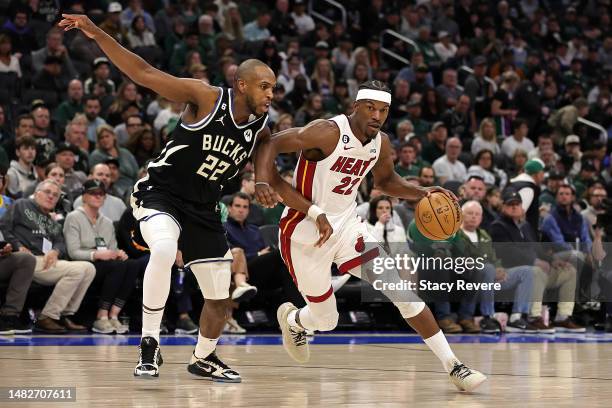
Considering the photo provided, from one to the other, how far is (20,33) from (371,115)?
891 cm

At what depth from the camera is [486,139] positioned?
15742mm

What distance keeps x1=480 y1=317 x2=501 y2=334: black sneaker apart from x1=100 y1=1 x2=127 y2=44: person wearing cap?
238 inches

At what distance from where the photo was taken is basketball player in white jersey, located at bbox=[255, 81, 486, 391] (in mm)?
6992

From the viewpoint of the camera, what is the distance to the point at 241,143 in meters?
6.80

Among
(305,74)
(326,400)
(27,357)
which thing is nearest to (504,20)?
(305,74)

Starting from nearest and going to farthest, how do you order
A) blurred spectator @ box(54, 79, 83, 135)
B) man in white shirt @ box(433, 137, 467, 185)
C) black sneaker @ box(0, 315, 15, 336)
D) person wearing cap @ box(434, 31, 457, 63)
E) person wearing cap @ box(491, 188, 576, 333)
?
black sneaker @ box(0, 315, 15, 336), person wearing cap @ box(491, 188, 576, 333), blurred spectator @ box(54, 79, 83, 135), man in white shirt @ box(433, 137, 467, 185), person wearing cap @ box(434, 31, 457, 63)

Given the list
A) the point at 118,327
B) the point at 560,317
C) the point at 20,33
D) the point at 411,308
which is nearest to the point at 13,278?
the point at 118,327

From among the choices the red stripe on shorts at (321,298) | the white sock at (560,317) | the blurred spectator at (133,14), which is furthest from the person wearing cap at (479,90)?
the red stripe on shorts at (321,298)

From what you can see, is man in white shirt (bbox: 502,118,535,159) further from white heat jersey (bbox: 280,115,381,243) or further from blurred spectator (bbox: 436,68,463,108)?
white heat jersey (bbox: 280,115,381,243)

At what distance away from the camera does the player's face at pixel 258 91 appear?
22.1 ft

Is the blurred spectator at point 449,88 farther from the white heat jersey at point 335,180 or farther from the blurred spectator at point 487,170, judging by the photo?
the white heat jersey at point 335,180

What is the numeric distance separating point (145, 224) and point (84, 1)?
9975mm

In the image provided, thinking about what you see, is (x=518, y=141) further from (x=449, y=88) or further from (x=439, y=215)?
(x=439, y=215)

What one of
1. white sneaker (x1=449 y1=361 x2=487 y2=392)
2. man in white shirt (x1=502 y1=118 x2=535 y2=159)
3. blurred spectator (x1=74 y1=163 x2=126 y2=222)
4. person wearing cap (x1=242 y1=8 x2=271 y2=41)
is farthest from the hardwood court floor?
person wearing cap (x1=242 y1=8 x2=271 y2=41)
